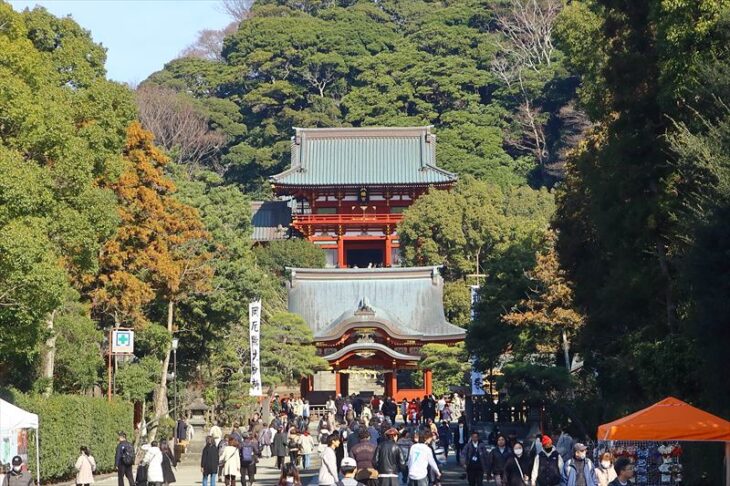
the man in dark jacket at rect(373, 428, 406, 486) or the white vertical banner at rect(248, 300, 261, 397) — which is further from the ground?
the white vertical banner at rect(248, 300, 261, 397)

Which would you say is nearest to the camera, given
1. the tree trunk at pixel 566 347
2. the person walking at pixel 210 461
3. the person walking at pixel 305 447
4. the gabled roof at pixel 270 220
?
the person walking at pixel 210 461

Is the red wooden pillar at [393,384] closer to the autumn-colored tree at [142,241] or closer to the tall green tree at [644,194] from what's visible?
the autumn-colored tree at [142,241]

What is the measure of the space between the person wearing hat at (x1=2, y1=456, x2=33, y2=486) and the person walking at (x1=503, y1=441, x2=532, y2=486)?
20.1 feet

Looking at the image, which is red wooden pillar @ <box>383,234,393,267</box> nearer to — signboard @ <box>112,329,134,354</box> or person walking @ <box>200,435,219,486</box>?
signboard @ <box>112,329,134,354</box>

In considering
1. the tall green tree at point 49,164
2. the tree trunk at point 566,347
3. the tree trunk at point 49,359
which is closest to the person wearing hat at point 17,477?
the tall green tree at point 49,164

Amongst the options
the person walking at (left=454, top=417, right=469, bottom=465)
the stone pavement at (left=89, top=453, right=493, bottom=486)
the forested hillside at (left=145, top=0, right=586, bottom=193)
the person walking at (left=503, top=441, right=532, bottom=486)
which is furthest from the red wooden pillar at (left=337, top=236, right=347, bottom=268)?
the person walking at (left=503, top=441, right=532, bottom=486)

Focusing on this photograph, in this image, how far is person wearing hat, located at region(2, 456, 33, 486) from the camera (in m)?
15.6

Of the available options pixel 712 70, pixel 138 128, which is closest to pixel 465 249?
pixel 138 128

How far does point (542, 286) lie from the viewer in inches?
1334

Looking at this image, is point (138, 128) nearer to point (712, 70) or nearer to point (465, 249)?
point (712, 70)

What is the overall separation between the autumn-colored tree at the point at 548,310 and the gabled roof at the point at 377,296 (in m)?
20.2

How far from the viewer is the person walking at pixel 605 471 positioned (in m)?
15.7

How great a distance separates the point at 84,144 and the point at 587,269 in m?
10.6

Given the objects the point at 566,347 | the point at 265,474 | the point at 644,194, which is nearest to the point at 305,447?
the point at 265,474
